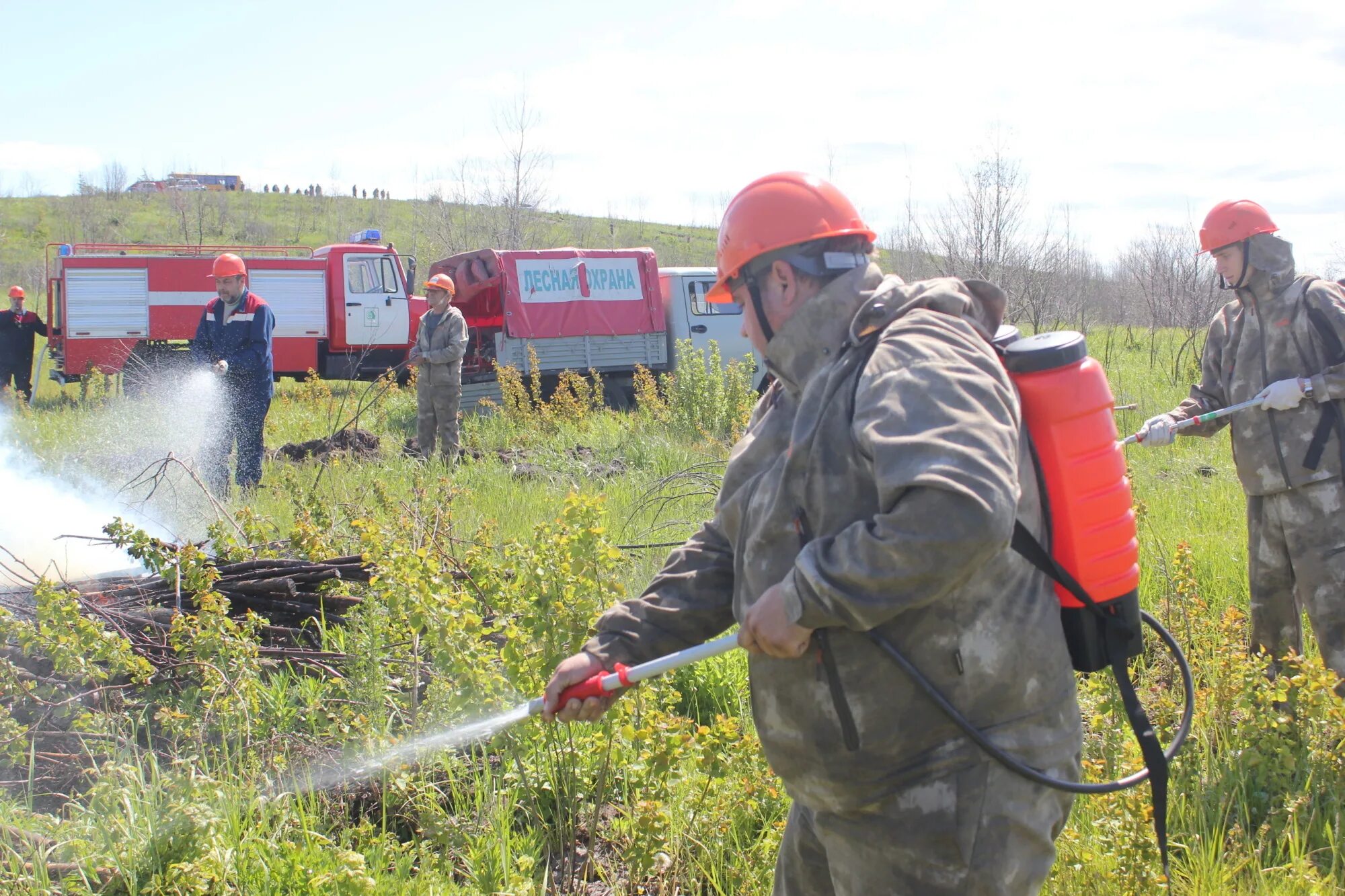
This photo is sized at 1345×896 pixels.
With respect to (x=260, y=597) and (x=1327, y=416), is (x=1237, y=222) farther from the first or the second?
(x=260, y=597)

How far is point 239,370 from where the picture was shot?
884 cm

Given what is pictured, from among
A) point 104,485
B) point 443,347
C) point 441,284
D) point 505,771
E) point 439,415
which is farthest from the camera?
point 441,284

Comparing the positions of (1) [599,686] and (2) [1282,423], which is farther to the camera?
(2) [1282,423]

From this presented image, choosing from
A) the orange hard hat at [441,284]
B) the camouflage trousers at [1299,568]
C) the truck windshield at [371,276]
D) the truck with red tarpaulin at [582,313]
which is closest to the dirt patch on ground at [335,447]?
the orange hard hat at [441,284]

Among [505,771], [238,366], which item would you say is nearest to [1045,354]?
[505,771]

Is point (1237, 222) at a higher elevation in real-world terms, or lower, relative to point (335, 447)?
higher

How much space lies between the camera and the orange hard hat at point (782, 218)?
2043 millimetres

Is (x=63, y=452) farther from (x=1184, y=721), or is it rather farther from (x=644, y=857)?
(x=1184, y=721)

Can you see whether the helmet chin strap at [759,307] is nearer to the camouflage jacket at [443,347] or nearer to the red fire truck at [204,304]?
the camouflage jacket at [443,347]

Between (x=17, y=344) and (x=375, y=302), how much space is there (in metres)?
6.20

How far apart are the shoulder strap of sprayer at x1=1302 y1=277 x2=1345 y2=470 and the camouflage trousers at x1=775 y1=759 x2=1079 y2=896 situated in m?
3.18

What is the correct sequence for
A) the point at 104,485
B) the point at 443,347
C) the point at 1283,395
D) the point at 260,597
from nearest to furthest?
1. the point at 1283,395
2. the point at 260,597
3. the point at 104,485
4. the point at 443,347

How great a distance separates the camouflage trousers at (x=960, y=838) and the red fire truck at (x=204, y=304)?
17.2 m

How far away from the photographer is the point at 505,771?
139 inches
